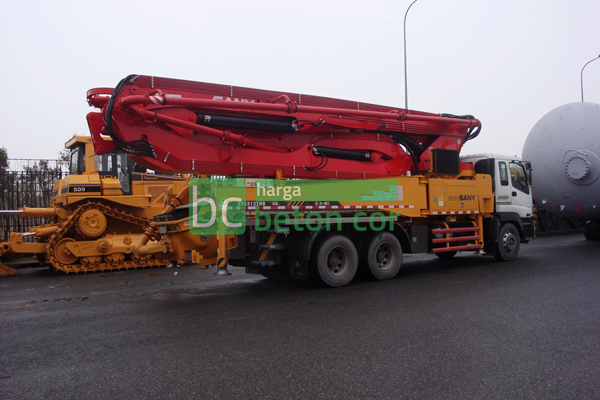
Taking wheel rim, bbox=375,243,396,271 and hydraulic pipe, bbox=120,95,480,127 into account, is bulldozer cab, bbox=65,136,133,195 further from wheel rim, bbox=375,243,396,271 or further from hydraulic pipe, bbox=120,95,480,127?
wheel rim, bbox=375,243,396,271

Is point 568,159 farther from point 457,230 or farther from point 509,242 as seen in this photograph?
point 457,230

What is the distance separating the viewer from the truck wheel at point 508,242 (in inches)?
434

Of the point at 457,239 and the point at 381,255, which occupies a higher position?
the point at 457,239

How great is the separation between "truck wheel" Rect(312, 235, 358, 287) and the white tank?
Result: 9204 millimetres

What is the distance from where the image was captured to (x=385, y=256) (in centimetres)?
897

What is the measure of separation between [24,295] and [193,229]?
337 cm

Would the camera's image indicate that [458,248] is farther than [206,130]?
Yes

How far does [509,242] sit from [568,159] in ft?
14.7

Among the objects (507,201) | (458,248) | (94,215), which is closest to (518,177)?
(507,201)

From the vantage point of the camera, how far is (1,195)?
14.0m

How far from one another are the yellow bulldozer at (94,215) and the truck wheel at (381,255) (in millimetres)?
4483

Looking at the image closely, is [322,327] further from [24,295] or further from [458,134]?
[458,134]

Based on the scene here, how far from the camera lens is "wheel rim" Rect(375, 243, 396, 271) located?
8859 millimetres

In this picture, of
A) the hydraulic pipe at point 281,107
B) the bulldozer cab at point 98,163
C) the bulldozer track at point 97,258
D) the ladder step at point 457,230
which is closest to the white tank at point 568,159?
the ladder step at point 457,230
